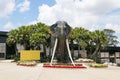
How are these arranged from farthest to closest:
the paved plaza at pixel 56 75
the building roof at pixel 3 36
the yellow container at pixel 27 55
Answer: the building roof at pixel 3 36 < the yellow container at pixel 27 55 < the paved plaza at pixel 56 75

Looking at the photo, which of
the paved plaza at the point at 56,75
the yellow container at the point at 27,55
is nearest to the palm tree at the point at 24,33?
the yellow container at the point at 27,55

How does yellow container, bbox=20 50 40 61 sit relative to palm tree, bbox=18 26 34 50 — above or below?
below

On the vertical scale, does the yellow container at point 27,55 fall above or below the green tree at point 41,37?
below

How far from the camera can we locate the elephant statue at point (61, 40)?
4594 centimetres

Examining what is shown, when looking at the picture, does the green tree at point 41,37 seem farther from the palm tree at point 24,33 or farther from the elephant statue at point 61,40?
the elephant statue at point 61,40

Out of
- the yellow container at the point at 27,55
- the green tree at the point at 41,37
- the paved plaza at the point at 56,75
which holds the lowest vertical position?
the paved plaza at the point at 56,75

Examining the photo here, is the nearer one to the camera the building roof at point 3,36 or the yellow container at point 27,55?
the yellow container at point 27,55

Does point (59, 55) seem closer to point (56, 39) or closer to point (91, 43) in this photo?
point (56, 39)

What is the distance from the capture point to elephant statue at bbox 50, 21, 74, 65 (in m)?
45.9

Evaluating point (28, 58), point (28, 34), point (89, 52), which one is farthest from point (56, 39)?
point (89, 52)

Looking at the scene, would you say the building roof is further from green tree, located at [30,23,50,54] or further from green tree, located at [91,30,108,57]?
green tree, located at [91,30,108,57]

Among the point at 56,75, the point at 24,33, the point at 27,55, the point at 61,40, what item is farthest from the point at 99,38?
the point at 56,75

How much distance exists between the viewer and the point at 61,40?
46.2 m

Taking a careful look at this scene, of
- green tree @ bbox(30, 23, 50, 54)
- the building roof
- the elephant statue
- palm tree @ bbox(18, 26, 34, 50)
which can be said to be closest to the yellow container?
green tree @ bbox(30, 23, 50, 54)
